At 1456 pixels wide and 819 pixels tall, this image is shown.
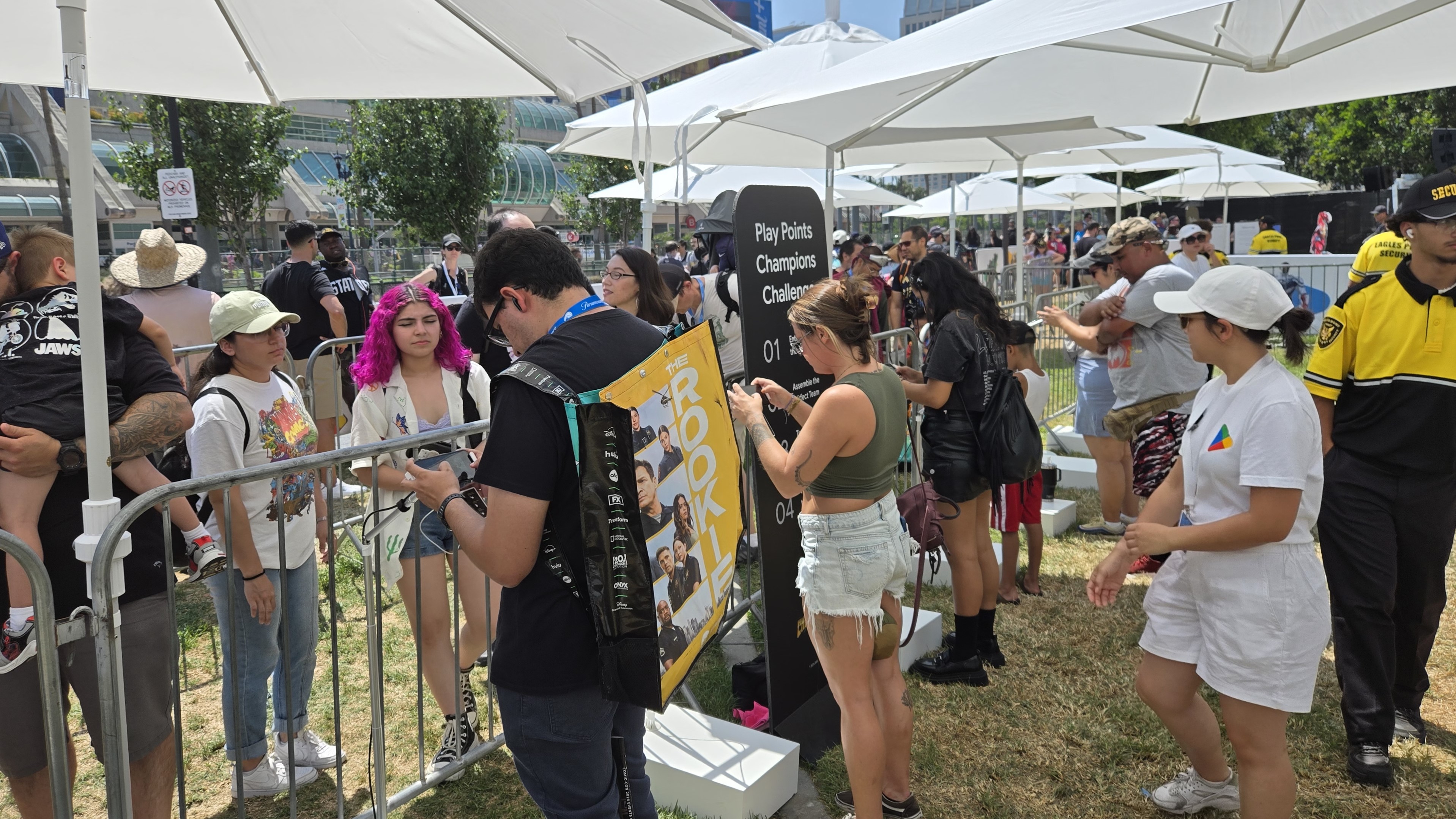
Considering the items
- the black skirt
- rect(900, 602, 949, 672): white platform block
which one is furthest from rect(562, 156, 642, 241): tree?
the black skirt

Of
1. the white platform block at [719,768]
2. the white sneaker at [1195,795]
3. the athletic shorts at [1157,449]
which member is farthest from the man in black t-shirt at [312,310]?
the white sneaker at [1195,795]

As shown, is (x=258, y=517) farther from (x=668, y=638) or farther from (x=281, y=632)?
(x=668, y=638)

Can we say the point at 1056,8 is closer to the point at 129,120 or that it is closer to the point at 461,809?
the point at 461,809

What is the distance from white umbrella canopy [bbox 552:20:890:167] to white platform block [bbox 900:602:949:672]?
3.33 meters

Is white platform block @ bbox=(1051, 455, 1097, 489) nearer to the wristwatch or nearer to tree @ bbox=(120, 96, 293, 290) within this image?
the wristwatch

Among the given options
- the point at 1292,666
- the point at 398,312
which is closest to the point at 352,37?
the point at 398,312

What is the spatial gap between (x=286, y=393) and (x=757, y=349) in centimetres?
187

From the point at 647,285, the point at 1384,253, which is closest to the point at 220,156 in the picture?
the point at 647,285

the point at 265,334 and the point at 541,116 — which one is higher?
the point at 541,116

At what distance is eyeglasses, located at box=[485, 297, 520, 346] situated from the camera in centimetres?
230

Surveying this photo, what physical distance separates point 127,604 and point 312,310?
223 inches

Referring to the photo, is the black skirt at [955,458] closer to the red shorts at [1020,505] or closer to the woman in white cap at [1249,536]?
the red shorts at [1020,505]

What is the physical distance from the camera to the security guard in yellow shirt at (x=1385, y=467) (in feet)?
12.1

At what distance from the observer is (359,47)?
3582mm
